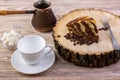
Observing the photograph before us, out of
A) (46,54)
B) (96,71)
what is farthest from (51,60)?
(96,71)

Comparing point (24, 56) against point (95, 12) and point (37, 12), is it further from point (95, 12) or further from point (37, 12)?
point (95, 12)

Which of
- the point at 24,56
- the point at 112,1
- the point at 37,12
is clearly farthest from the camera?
the point at 112,1

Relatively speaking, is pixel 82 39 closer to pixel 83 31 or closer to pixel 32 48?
pixel 83 31

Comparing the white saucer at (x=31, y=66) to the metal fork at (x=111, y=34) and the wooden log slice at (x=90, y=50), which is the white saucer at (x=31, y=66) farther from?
the metal fork at (x=111, y=34)

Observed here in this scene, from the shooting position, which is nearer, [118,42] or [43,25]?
[118,42]

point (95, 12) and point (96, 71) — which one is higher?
point (95, 12)

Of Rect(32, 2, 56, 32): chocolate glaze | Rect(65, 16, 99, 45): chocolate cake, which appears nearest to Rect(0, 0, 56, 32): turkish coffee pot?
Rect(32, 2, 56, 32): chocolate glaze

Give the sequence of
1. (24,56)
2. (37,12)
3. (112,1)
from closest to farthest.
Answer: (24,56)
(37,12)
(112,1)

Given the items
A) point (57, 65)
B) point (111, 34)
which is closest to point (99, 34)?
point (111, 34)
